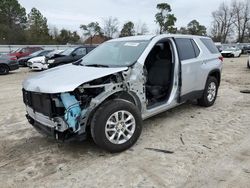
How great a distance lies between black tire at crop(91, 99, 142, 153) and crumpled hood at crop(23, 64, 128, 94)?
0.46 m

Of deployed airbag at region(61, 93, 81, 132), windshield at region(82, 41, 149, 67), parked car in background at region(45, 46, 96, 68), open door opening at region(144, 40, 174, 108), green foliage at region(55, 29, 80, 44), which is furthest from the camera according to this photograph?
green foliage at region(55, 29, 80, 44)

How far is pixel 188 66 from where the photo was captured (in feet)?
16.9

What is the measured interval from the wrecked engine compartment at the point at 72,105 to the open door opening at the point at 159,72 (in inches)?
51.4

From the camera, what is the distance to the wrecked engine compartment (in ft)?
11.1

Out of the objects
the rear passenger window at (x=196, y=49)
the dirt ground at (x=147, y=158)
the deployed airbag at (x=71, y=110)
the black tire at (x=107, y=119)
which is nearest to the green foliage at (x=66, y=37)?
the rear passenger window at (x=196, y=49)

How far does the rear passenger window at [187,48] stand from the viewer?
518 centimetres

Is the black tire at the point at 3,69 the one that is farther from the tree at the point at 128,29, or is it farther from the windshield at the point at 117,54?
the tree at the point at 128,29

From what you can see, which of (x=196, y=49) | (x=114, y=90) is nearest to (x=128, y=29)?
(x=196, y=49)

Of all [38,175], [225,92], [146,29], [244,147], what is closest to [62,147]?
[38,175]

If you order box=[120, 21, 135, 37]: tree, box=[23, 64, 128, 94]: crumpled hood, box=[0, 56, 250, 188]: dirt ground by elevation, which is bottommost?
box=[0, 56, 250, 188]: dirt ground

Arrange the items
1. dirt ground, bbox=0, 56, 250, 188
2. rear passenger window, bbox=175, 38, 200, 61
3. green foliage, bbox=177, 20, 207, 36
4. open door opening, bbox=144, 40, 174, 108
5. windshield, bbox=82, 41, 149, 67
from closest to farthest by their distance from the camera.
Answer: dirt ground, bbox=0, 56, 250, 188
windshield, bbox=82, 41, 149, 67
open door opening, bbox=144, 40, 174, 108
rear passenger window, bbox=175, 38, 200, 61
green foliage, bbox=177, 20, 207, 36

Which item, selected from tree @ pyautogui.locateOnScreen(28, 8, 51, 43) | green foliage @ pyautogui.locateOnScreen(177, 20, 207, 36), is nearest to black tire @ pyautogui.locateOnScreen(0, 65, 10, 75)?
tree @ pyautogui.locateOnScreen(28, 8, 51, 43)

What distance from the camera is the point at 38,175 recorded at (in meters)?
3.31

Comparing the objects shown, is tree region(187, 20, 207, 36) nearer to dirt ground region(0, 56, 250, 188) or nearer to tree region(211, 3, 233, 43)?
tree region(211, 3, 233, 43)
